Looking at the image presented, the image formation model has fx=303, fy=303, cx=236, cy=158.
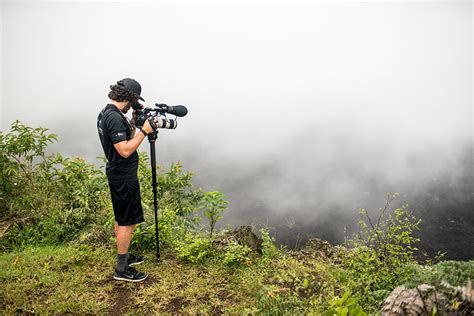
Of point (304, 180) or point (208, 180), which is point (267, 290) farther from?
point (304, 180)

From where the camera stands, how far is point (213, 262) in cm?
543

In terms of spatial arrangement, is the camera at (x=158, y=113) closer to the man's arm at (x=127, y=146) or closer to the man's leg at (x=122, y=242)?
the man's arm at (x=127, y=146)

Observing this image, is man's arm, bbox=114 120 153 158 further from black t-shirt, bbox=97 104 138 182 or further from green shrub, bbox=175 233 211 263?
green shrub, bbox=175 233 211 263

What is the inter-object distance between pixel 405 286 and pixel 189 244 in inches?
137

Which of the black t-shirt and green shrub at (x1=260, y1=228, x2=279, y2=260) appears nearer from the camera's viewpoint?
the black t-shirt

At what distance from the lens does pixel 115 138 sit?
4.21 meters

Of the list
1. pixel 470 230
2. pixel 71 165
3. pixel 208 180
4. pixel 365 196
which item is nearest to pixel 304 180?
pixel 365 196

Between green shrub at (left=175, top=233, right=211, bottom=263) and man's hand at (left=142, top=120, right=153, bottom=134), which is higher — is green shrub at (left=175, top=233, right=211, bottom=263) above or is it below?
below

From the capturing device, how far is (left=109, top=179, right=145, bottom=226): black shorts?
4555mm

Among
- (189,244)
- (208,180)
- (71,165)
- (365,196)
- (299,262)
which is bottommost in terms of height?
(365,196)

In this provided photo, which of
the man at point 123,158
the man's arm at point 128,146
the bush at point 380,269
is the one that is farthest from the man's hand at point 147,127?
the bush at point 380,269

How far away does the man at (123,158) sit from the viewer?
168 inches

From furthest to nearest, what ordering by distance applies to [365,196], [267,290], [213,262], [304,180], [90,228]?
[304,180] → [365,196] → [90,228] → [213,262] → [267,290]

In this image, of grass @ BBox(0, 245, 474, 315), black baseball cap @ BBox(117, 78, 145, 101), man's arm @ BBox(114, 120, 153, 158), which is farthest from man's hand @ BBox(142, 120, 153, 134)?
grass @ BBox(0, 245, 474, 315)
